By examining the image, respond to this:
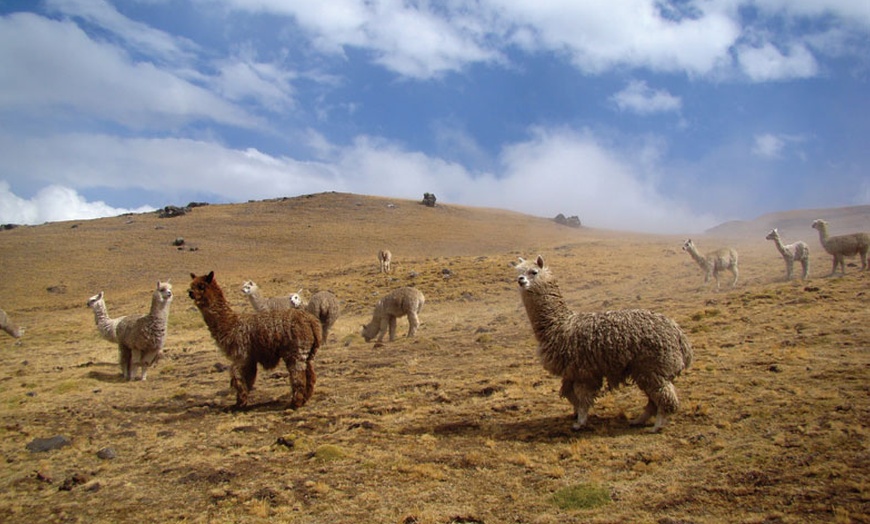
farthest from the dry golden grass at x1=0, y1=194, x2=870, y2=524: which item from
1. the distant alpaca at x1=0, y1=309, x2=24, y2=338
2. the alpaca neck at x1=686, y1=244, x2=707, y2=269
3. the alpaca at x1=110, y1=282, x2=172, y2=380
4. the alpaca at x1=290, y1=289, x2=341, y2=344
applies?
the distant alpaca at x1=0, y1=309, x2=24, y2=338

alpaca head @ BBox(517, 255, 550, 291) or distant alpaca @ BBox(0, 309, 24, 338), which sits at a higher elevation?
alpaca head @ BBox(517, 255, 550, 291)

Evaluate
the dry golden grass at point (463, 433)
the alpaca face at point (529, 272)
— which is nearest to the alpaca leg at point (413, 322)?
the dry golden grass at point (463, 433)

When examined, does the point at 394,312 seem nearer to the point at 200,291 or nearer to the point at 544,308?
the point at 200,291

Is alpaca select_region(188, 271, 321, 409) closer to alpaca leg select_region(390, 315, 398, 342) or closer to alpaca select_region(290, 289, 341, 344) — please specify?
alpaca select_region(290, 289, 341, 344)

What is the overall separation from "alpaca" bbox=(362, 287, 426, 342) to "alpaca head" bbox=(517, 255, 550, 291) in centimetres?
1097

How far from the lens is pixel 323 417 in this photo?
1023 cm

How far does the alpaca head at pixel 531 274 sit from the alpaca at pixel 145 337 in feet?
33.0

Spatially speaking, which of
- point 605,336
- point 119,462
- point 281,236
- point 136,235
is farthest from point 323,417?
point 136,235

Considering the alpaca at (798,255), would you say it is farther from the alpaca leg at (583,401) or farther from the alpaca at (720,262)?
the alpaca leg at (583,401)

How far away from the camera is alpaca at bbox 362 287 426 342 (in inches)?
794

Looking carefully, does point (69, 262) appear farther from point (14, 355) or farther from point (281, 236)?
point (14, 355)

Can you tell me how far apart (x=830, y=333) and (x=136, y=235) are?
238ft

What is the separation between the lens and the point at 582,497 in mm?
6039

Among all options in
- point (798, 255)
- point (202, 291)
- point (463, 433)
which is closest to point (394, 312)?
point (202, 291)
